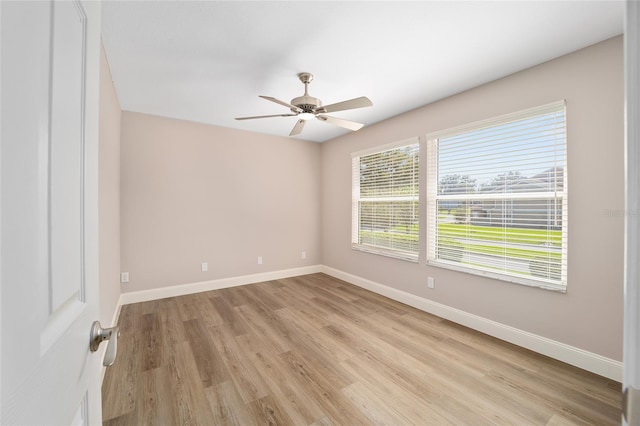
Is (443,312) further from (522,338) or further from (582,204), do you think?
(582,204)

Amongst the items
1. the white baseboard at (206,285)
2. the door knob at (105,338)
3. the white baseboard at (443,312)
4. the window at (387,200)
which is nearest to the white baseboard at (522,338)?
the white baseboard at (443,312)

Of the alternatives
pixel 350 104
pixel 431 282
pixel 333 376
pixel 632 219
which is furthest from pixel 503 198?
pixel 632 219

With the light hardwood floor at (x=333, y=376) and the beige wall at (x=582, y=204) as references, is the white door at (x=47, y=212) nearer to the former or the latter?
the light hardwood floor at (x=333, y=376)

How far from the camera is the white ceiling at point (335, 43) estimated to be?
1.70 meters

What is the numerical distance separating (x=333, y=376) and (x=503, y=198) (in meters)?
2.28

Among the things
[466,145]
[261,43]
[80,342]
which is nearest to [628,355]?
[80,342]

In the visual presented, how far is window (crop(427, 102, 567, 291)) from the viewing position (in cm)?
224

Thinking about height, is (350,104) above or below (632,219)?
above

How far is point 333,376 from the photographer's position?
1.97 m

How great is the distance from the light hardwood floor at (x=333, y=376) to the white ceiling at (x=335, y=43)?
8.42 feet

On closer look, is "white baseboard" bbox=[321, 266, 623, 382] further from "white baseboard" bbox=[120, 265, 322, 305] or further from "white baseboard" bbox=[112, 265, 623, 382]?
"white baseboard" bbox=[120, 265, 322, 305]

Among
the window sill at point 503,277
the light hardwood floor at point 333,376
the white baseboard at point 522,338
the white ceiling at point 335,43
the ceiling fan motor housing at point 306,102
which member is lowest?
the light hardwood floor at point 333,376

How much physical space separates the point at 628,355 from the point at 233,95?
3.31m

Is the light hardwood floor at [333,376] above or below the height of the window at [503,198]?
below
